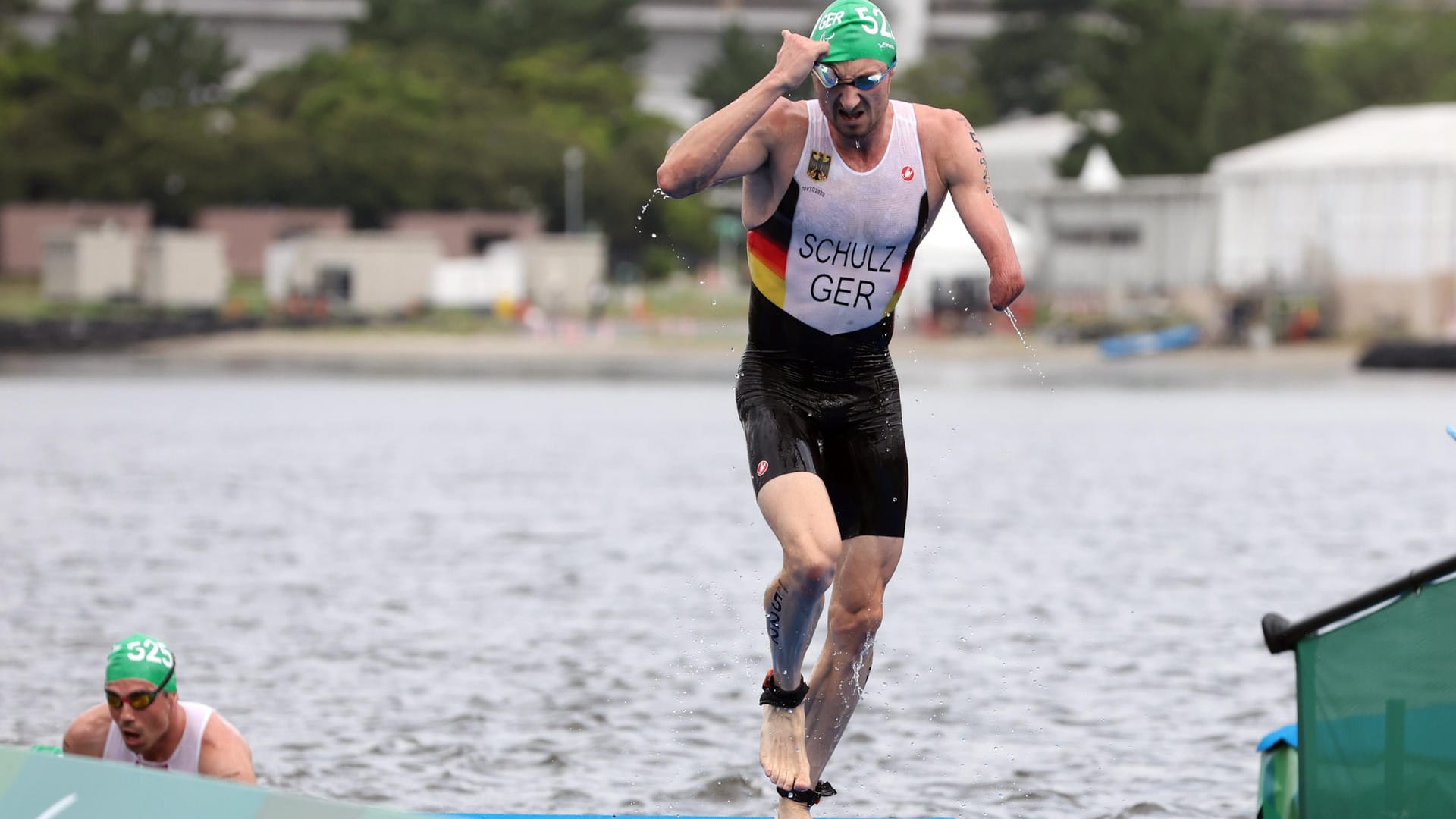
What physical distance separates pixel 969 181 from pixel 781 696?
209cm

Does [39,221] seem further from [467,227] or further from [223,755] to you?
[223,755]

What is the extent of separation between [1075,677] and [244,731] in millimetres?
6216

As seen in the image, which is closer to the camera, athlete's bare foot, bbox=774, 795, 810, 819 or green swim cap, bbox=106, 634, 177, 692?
green swim cap, bbox=106, 634, 177, 692

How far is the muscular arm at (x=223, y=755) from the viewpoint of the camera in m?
8.80

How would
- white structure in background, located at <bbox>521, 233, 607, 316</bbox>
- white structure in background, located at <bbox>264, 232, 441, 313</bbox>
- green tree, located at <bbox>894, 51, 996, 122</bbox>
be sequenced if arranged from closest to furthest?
white structure in background, located at <bbox>264, 232, 441, 313</bbox> < white structure in background, located at <bbox>521, 233, 607, 316</bbox> < green tree, located at <bbox>894, 51, 996, 122</bbox>

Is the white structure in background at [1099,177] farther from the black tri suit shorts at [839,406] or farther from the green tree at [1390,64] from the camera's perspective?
the black tri suit shorts at [839,406]

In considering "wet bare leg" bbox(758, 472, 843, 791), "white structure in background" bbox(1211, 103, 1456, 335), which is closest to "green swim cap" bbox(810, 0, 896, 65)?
"wet bare leg" bbox(758, 472, 843, 791)

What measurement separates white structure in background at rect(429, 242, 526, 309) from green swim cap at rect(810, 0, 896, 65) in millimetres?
80815

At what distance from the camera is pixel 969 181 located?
28.2 ft

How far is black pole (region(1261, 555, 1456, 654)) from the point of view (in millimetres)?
6996

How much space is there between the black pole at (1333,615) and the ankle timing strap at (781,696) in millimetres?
2102

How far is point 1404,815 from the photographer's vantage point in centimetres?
722

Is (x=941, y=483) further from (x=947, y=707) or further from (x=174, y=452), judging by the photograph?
(x=947, y=707)

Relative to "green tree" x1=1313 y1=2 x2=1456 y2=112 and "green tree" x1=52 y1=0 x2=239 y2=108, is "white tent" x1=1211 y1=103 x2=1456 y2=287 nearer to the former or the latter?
"green tree" x1=1313 y1=2 x2=1456 y2=112
